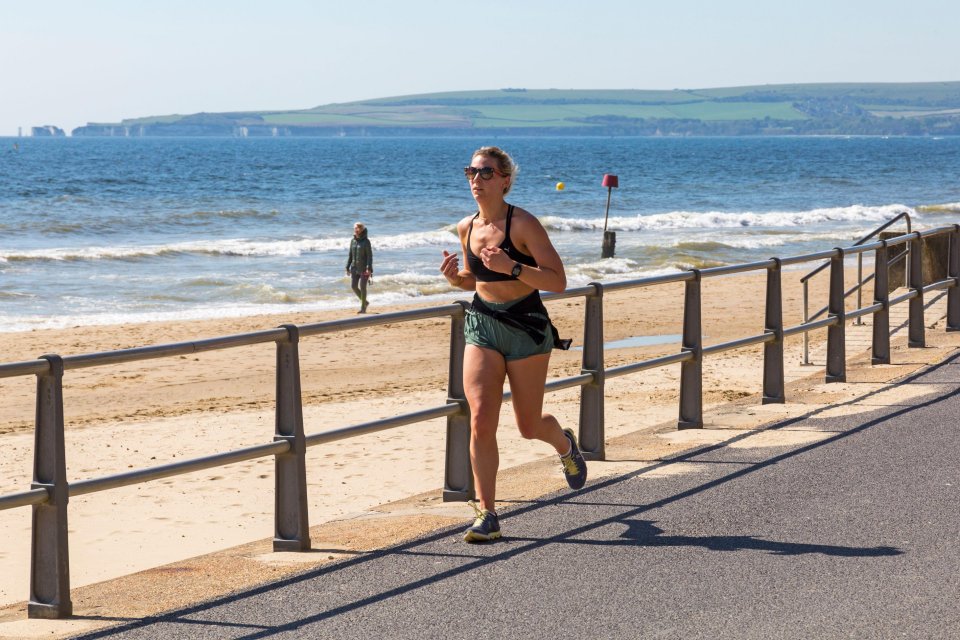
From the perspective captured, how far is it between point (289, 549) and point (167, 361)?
36.9 feet

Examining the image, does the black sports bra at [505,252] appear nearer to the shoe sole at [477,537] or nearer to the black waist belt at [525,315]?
the black waist belt at [525,315]

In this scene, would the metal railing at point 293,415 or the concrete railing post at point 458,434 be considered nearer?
the metal railing at point 293,415

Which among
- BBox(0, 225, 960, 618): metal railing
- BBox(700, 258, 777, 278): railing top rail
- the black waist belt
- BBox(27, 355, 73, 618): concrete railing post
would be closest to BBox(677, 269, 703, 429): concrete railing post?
BBox(0, 225, 960, 618): metal railing

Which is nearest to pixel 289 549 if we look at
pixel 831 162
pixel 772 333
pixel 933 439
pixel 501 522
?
pixel 501 522

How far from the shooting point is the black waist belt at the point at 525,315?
548 centimetres

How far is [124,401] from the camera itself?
14.0 metres

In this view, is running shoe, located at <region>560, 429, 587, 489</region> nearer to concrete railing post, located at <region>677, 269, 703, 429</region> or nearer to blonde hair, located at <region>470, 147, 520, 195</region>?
blonde hair, located at <region>470, 147, 520, 195</region>

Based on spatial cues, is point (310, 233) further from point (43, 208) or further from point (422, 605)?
point (422, 605)

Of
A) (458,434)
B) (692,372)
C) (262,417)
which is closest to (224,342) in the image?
(458,434)

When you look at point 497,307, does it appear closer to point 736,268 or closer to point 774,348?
point 736,268

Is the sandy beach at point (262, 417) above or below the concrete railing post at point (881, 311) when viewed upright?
below

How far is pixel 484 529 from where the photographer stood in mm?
5551

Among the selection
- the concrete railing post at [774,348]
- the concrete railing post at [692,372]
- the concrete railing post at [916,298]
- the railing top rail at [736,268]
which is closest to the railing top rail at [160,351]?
the concrete railing post at [692,372]

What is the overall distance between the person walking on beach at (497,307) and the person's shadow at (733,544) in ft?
1.85
